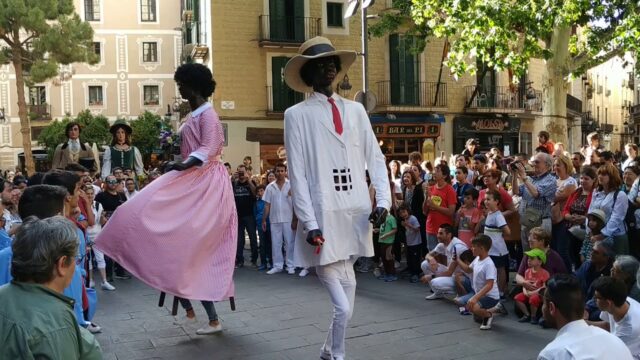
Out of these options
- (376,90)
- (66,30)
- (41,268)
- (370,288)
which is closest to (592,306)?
(370,288)

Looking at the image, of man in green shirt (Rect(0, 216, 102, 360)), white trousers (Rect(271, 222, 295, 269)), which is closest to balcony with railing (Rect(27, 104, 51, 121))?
white trousers (Rect(271, 222, 295, 269))

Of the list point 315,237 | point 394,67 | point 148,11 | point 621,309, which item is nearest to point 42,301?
point 315,237

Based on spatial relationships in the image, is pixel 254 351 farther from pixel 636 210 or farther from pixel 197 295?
pixel 636 210

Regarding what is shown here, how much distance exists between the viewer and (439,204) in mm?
9008

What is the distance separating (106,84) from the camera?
44.0 meters

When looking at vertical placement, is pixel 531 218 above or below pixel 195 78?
below

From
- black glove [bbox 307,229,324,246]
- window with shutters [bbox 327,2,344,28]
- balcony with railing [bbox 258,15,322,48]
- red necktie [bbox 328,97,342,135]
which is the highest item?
window with shutters [bbox 327,2,344,28]

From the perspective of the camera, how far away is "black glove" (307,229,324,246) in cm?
441

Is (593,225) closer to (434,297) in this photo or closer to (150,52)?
(434,297)

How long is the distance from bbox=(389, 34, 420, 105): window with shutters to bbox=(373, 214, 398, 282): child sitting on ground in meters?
17.4

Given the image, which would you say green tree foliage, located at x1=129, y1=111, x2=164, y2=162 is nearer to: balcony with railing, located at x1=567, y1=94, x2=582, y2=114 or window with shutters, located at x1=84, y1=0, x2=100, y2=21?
window with shutters, located at x1=84, y1=0, x2=100, y2=21

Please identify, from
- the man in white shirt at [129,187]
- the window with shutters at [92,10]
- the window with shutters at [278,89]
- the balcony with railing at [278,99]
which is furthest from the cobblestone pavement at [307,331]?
the window with shutters at [92,10]

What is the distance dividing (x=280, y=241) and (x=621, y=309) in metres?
6.88

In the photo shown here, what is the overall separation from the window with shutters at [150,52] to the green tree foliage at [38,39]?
16292 millimetres
